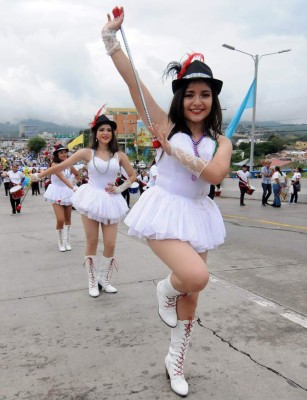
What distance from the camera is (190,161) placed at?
2.28 metres

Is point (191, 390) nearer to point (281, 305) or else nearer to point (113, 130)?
point (281, 305)

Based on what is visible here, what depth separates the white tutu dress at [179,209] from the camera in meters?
2.44

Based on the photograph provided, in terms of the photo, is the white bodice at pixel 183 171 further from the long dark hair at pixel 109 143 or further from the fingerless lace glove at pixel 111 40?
the long dark hair at pixel 109 143

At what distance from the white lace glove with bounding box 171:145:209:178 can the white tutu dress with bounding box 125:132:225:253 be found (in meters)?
0.14

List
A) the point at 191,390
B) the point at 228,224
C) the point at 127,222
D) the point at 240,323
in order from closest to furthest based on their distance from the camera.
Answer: the point at 191,390
the point at 127,222
the point at 240,323
the point at 228,224

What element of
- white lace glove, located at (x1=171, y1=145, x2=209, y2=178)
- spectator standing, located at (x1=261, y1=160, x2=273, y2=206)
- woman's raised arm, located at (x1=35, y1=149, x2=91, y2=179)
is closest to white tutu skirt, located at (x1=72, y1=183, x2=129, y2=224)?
woman's raised arm, located at (x1=35, y1=149, x2=91, y2=179)

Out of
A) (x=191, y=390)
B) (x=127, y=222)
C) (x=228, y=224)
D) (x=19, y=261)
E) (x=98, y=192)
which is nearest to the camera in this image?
(x=191, y=390)

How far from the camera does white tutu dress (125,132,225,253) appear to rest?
2439 millimetres

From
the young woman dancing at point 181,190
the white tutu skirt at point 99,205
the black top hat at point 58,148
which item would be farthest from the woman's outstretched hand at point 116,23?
the black top hat at point 58,148

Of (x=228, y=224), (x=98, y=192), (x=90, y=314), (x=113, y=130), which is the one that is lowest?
(x=228, y=224)

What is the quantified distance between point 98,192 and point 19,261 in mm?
2151

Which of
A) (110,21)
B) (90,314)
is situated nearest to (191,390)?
(90,314)

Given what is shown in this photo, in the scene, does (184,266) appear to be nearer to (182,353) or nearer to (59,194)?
(182,353)

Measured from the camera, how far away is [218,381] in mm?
2533
